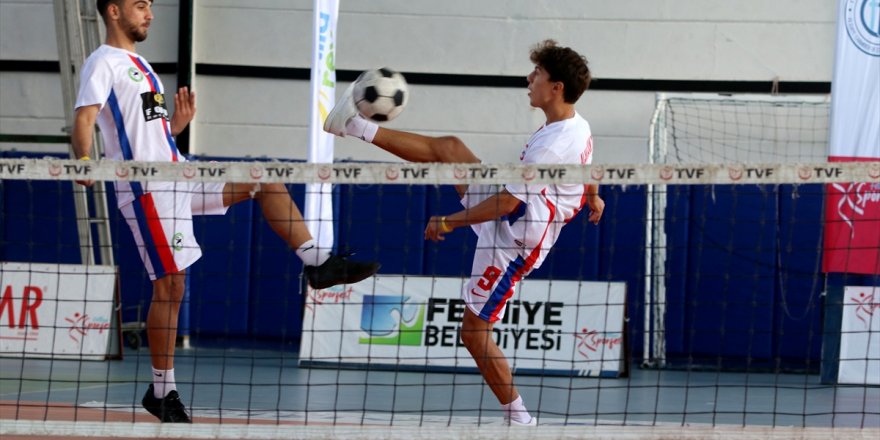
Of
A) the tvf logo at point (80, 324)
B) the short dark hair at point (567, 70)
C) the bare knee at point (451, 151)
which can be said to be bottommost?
the tvf logo at point (80, 324)

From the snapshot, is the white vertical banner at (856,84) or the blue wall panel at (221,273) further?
the blue wall panel at (221,273)

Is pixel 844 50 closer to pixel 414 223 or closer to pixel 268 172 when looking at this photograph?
pixel 414 223

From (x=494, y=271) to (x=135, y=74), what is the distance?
6.45 ft

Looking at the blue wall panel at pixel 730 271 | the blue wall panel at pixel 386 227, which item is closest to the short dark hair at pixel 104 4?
the blue wall panel at pixel 386 227

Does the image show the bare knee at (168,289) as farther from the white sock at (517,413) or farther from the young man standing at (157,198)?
the white sock at (517,413)

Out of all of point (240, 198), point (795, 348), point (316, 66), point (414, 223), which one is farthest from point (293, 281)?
point (240, 198)

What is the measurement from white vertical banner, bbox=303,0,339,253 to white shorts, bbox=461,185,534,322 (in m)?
5.01

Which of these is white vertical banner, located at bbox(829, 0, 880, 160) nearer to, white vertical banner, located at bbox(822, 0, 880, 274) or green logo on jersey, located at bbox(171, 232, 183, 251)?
white vertical banner, located at bbox(822, 0, 880, 274)

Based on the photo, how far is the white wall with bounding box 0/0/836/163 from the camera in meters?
13.6

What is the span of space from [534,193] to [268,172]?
126 cm

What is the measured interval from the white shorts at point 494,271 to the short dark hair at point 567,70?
0.64 m

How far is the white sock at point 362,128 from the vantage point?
5805 millimetres

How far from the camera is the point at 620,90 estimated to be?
13773 millimetres

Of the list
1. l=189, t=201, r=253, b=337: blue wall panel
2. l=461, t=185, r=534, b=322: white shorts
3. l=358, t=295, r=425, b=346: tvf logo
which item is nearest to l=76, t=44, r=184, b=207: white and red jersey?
l=461, t=185, r=534, b=322: white shorts
